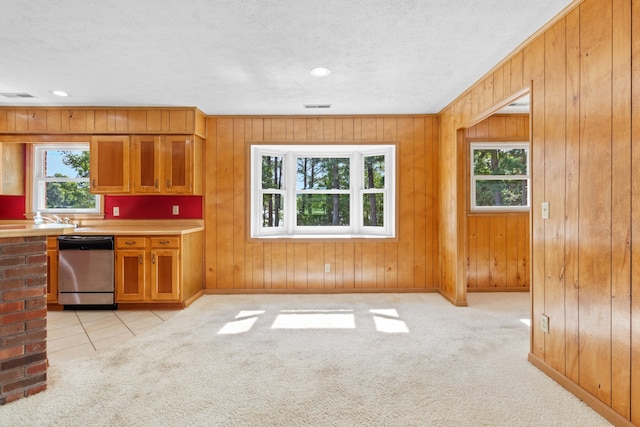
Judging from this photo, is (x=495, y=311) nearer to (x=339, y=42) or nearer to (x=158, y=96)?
(x=339, y=42)

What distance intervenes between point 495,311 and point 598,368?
1.86 metres

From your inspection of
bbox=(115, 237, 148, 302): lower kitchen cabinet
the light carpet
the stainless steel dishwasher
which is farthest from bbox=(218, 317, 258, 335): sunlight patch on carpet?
the stainless steel dishwasher

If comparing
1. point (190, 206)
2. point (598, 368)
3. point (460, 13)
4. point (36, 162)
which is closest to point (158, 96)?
point (190, 206)

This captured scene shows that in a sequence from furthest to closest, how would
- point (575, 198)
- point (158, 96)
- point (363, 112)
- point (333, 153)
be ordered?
point (333, 153)
point (363, 112)
point (158, 96)
point (575, 198)

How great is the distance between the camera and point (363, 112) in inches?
167

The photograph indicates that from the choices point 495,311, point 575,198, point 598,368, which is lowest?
point 495,311

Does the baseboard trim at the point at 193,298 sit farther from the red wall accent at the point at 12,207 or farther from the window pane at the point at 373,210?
the red wall accent at the point at 12,207

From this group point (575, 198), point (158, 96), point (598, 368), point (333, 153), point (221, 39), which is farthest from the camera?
point (333, 153)

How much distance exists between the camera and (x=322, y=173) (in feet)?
15.7

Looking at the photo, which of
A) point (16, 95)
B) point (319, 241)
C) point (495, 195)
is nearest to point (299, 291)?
point (319, 241)

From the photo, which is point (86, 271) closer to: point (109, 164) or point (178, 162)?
point (109, 164)

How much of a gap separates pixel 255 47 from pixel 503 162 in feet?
12.6

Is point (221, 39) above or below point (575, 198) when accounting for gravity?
above

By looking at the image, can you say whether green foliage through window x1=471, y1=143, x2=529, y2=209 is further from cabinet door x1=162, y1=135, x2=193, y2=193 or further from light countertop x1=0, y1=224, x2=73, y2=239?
light countertop x1=0, y1=224, x2=73, y2=239
